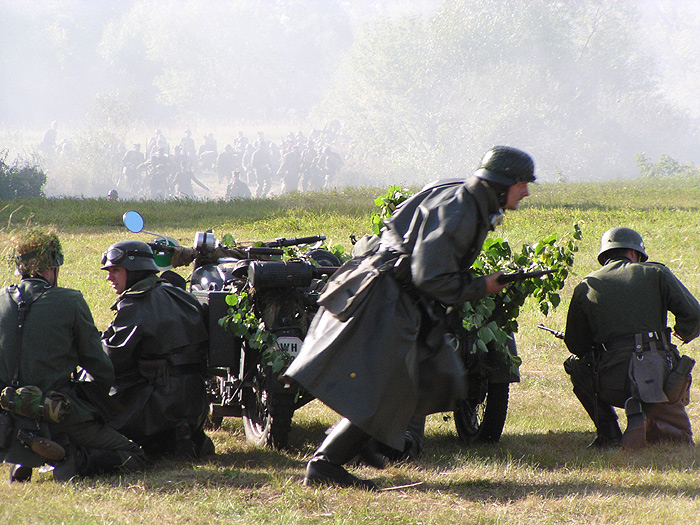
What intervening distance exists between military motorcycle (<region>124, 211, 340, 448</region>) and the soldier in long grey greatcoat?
1.05m

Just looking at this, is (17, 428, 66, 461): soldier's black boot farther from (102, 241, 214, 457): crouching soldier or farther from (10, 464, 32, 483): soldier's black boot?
(102, 241, 214, 457): crouching soldier

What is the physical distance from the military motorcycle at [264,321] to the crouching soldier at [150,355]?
0.85ft

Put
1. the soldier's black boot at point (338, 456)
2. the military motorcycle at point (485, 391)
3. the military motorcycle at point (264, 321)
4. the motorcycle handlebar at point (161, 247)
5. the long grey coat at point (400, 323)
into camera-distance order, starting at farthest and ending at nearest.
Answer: the motorcycle handlebar at point (161, 247) → the military motorcycle at point (485, 391) → the military motorcycle at point (264, 321) → the soldier's black boot at point (338, 456) → the long grey coat at point (400, 323)

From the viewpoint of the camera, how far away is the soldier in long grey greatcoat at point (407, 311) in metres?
3.75

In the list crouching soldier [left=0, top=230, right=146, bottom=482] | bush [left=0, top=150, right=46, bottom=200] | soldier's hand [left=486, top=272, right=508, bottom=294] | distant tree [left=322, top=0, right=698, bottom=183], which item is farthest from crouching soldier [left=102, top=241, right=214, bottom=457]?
distant tree [left=322, top=0, right=698, bottom=183]

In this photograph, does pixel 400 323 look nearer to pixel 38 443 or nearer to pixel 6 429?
pixel 38 443

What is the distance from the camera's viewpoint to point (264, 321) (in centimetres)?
509

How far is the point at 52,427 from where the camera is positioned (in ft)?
14.9

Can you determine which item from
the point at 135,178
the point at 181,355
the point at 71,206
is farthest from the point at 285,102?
the point at 181,355

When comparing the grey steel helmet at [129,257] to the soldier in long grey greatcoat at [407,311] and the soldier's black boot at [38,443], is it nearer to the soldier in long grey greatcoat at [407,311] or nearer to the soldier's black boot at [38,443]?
the soldier's black boot at [38,443]

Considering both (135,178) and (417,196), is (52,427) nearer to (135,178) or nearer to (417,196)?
(417,196)

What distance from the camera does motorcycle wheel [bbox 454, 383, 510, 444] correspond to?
524cm

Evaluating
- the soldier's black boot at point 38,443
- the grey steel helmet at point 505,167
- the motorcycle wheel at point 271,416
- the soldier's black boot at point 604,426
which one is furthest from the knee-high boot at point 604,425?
the soldier's black boot at point 38,443

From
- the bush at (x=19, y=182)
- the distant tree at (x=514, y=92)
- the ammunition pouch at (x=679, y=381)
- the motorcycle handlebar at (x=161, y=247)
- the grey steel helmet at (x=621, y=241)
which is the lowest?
the ammunition pouch at (x=679, y=381)
